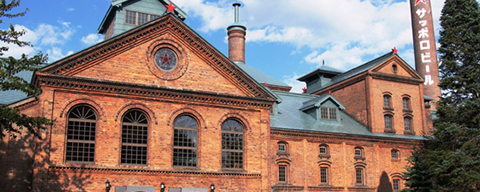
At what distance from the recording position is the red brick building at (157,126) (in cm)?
2083

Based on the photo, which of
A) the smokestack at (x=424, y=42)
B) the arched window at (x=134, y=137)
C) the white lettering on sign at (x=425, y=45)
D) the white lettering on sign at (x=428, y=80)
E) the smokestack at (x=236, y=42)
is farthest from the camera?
the white lettering on sign at (x=425, y=45)

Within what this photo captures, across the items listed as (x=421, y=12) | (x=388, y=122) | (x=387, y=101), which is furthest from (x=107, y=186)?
(x=421, y=12)

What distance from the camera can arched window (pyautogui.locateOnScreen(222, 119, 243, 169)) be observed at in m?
24.2

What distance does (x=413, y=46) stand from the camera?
53.9m

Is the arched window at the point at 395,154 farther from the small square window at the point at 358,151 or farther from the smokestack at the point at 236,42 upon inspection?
the smokestack at the point at 236,42

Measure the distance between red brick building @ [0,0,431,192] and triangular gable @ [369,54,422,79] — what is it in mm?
7993

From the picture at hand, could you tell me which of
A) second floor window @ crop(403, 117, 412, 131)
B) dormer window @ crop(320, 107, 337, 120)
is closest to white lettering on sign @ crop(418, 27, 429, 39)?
second floor window @ crop(403, 117, 412, 131)

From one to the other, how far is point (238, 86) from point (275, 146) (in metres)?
6.48

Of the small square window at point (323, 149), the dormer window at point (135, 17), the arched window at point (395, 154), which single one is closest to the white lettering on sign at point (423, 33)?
the arched window at point (395, 154)

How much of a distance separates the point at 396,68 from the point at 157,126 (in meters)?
21.2

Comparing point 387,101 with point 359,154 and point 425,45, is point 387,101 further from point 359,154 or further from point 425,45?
point 425,45

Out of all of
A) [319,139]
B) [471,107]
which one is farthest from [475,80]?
[319,139]

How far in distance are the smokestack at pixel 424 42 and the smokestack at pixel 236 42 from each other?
865 inches

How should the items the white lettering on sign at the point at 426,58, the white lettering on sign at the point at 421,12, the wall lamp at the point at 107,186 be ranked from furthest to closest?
the white lettering on sign at the point at 421,12
the white lettering on sign at the point at 426,58
the wall lamp at the point at 107,186
